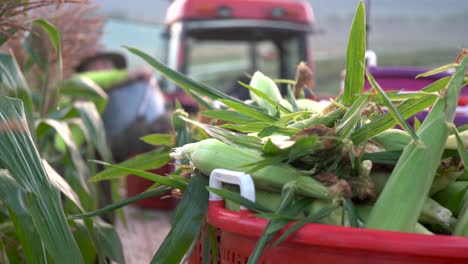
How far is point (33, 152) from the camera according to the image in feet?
4.12

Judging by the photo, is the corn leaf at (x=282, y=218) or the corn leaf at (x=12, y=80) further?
the corn leaf at (x=12, y=80)

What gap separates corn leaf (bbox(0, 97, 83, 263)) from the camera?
1.19m

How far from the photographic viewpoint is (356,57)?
1.08 metres

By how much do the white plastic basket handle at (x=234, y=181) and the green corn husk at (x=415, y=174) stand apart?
0.51 feet

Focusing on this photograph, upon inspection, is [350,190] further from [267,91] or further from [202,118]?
[202,118]

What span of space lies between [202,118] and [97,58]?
338 cm

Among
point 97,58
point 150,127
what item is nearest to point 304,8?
point 97,58

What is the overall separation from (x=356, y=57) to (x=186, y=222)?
359mm

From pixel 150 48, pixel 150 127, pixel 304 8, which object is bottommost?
pixel 150 48

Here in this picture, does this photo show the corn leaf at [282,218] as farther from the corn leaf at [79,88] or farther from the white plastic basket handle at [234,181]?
the corn leaf at [79,88]

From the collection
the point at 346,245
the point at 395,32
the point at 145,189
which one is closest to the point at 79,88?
the point at 346,245

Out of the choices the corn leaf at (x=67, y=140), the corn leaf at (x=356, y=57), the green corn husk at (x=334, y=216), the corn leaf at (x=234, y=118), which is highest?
the corn leaf at (x=356, y=57)

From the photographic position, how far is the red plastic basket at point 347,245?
2.64 feet

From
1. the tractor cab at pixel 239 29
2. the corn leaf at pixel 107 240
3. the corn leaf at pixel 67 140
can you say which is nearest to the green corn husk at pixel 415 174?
the corn leaf at pixel 107 240
